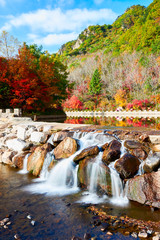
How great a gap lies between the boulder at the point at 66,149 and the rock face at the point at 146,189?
2379mm

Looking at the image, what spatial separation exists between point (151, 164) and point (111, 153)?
1.16 metres

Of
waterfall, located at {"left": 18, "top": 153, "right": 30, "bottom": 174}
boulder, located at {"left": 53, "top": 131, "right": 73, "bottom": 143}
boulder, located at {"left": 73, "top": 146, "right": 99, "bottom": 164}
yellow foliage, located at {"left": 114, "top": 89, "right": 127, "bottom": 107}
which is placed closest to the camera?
boulder, located at {"left": 73, "top": 146, "right": 99, "bottom": 164}

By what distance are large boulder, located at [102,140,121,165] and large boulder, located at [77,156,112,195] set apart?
0.27m

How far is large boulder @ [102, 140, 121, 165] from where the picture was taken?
17.9 feet

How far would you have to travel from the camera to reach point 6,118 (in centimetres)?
1278

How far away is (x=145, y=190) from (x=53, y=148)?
4002 mm

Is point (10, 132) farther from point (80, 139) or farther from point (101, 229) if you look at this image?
point (101, 229)

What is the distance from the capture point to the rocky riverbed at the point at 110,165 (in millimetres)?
3762

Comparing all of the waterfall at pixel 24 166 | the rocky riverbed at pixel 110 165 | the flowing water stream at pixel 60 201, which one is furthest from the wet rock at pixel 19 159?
the flowing water stream at pixel 60 201

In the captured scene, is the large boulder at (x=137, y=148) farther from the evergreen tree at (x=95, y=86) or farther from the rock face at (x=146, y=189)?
the evergreen tree at (x=95, y=86)

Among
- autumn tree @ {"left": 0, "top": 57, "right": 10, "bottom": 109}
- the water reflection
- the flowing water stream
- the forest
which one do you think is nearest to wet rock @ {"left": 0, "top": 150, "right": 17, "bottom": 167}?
the flowing water stream

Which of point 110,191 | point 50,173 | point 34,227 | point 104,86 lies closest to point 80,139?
point 50,173

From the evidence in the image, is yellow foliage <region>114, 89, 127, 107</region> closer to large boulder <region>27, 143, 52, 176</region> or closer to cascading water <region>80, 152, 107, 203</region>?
large boulder <region>27, 143, 52, 176</region>

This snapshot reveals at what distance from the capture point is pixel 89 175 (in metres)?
5.44
